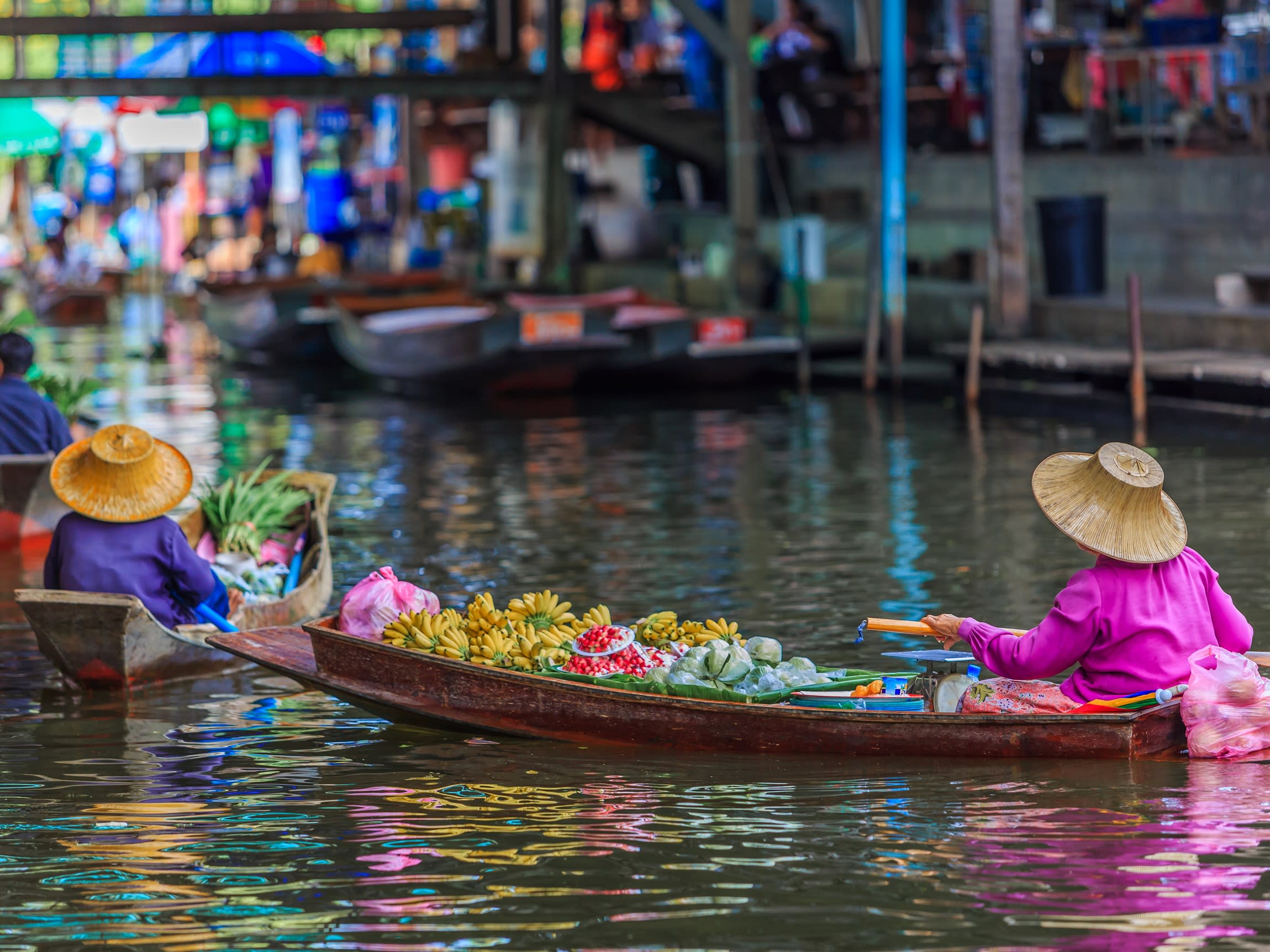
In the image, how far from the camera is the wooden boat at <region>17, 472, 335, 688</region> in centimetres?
862

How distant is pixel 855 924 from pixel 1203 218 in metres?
15.3

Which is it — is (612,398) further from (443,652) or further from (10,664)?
(443,652)

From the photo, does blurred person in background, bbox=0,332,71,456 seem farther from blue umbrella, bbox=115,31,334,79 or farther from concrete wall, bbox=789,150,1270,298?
blue umbrella, bbox=115,31,334,79

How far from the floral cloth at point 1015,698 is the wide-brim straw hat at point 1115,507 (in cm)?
64

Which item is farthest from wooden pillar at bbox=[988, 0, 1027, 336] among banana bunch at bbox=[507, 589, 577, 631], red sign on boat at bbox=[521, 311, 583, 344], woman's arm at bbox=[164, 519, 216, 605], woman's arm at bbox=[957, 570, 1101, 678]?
woman's arm at bbox=[957, 570, 1101, 678]

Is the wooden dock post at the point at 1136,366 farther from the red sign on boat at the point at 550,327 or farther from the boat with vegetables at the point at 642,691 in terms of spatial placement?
the boat with vegetables at the point at 642,691

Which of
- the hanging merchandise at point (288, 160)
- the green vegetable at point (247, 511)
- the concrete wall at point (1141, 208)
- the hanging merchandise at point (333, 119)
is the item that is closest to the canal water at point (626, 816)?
the green vegetable at point (247, 511)

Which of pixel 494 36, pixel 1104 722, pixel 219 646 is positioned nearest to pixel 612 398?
pixel 494 36

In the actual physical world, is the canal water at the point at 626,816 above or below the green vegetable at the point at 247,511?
below

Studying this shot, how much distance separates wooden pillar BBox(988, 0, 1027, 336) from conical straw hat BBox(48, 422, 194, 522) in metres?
12.7

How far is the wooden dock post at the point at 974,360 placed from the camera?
762 inches

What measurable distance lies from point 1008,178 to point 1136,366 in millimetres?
3557

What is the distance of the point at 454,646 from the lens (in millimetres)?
7945

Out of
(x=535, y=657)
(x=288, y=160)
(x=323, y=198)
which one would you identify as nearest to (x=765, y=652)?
(x=535, y=657)
